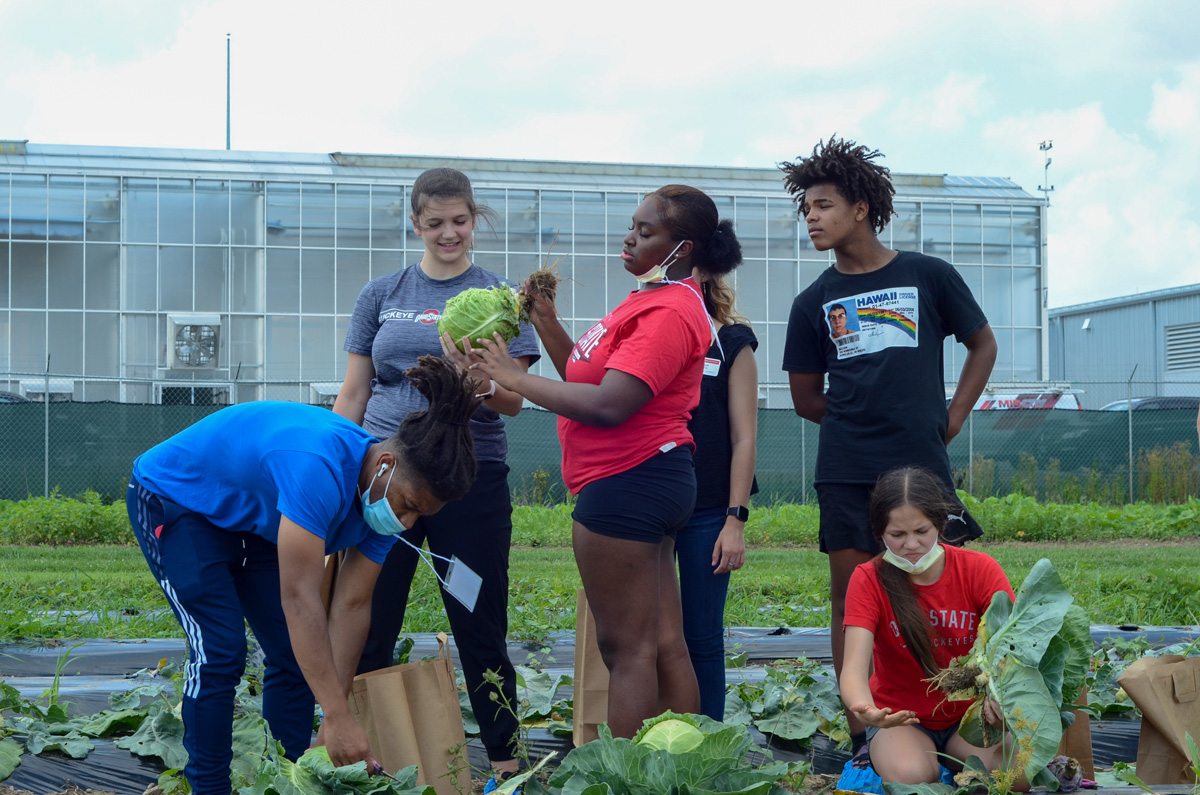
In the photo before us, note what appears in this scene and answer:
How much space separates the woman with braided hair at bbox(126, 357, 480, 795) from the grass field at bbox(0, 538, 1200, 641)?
2.49 m

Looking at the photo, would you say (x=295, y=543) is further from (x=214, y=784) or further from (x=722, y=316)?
(x=722, y=316)

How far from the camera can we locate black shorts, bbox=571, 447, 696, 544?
2736 mm

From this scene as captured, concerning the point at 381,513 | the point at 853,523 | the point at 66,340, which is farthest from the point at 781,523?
the point at 66,340

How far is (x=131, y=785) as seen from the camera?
313 cm

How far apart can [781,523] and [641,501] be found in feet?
30.2

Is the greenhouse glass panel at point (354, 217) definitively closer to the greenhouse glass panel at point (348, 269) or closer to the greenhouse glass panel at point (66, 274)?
the greenhouse glass panel at point (348, 269)

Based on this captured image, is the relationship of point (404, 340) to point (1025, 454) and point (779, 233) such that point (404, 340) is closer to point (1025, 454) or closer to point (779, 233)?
point (1025, 454)

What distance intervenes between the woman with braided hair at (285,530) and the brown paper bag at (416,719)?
0.10 meters

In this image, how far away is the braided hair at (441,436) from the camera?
2445mm

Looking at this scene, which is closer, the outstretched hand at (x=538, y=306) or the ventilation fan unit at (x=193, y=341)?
the outstretched hand at (x=538, y=306)

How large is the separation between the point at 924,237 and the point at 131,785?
21.8 meters

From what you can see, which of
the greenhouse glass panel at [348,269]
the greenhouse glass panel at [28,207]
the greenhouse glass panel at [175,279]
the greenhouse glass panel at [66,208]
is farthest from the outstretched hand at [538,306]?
the greenhouse glass panel at [28,207]

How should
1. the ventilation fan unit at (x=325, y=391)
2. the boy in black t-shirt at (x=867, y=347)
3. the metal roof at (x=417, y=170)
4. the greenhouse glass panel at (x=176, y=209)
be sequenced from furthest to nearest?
the metal roof at (x=417, y=170) → the greenhouse glass panel at (x=176, y=209) → the ventilation fan unit at (x=325, y=391) → the boy in black t-shirt at (x=867, y=347)

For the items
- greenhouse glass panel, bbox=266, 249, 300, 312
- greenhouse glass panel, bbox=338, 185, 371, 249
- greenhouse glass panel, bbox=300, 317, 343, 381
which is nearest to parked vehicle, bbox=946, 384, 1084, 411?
greenhouse glass panel, bbox=338, 185, 371, 249
